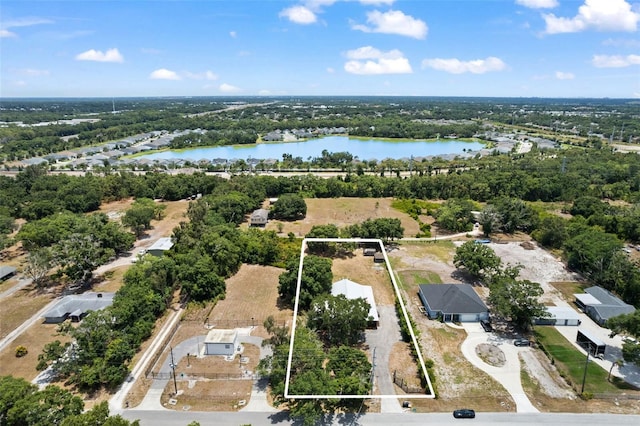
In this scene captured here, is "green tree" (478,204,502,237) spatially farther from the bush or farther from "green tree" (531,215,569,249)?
the bush

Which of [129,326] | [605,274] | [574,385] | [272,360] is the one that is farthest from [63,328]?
[605,274]

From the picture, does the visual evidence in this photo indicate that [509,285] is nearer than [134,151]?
Yes

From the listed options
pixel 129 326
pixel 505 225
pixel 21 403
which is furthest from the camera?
pixel 505 225

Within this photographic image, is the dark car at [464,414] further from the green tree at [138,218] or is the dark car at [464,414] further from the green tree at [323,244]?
the green tree at [138,218]

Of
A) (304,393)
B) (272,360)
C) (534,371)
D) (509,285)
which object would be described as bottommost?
(534,371)

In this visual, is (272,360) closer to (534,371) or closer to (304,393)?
(304,393)

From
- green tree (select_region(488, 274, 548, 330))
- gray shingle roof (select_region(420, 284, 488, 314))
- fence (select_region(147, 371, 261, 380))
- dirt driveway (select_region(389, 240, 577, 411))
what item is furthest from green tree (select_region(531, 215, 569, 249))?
fence (select_region(147, 371, 261, 380))

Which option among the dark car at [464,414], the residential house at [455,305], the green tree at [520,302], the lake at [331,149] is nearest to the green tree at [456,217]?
the residential house at [455,305]
